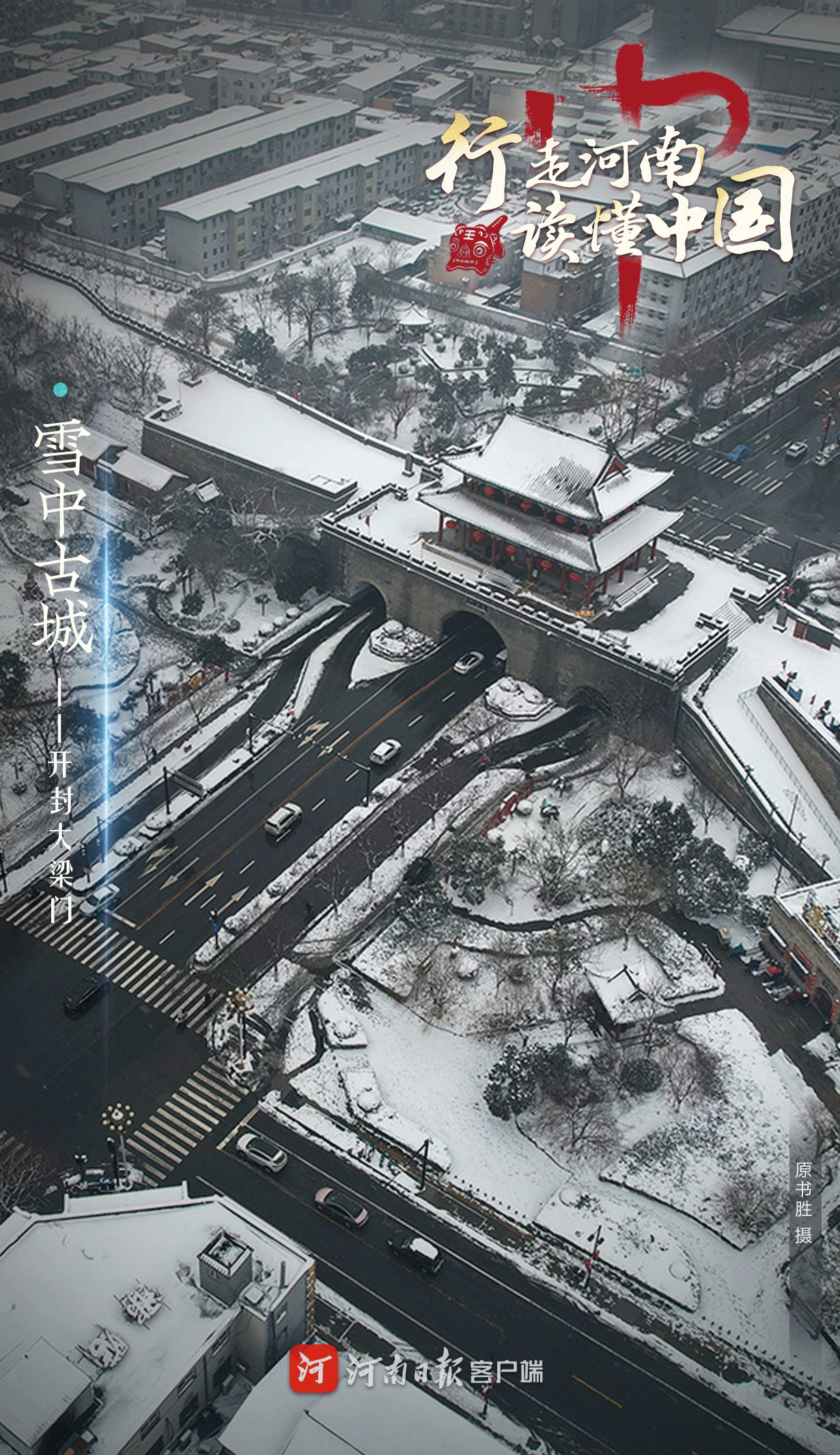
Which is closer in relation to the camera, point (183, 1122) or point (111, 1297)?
point (111, 1297)

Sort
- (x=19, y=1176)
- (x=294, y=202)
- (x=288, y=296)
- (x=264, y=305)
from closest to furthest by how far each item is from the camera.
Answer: (x=19, y=1176)
(x=288, y=296)
(x=264, y=305)
(x=294, y=202)

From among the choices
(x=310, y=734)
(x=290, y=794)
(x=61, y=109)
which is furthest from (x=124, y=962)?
(x=61, y=109)

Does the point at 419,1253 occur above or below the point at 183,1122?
below

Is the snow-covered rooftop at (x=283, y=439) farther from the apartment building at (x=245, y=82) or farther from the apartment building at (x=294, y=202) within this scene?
the apartment building at (x=245, y=82)

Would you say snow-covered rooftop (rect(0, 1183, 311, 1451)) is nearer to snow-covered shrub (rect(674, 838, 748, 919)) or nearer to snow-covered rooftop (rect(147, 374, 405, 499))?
snow-covered shrub (rect(674, 838, 748, 919))

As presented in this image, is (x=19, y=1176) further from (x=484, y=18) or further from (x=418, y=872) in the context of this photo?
(x=484, y=18)

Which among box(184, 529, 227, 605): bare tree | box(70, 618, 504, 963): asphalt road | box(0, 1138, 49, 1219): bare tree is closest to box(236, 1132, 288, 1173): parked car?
box(0, 1138, 49, 1219): bare tree
